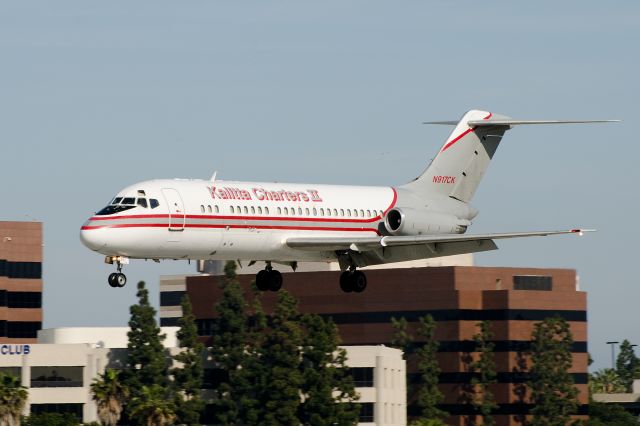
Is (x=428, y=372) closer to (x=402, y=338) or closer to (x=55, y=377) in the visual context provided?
(x=402, y=338)

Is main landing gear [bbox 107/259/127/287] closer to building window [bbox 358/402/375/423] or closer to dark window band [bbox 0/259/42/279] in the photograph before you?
building window [bbox 358/402/375/423]

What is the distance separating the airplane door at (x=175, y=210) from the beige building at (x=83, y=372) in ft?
194

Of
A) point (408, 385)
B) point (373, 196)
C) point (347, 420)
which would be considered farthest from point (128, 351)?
point (373, 196)

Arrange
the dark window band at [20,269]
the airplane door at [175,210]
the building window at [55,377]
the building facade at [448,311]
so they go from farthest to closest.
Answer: the building facade at [448,311] < the dark window band at [20,269] < the building window at [55,377] < the airplane door at [175,210]

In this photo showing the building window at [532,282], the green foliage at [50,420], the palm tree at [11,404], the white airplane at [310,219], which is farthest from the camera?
the building window at [532,282]

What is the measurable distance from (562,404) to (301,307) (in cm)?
2579

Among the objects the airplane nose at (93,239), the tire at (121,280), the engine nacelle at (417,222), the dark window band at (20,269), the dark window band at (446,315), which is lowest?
the tire at (121,280)

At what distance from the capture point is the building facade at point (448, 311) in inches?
5325

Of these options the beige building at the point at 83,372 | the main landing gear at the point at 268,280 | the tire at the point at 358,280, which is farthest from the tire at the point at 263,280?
the beige building at the point at 83,372

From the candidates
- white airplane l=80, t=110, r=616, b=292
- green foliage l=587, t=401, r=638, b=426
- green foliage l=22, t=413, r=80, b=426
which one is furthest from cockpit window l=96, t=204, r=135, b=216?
green foliage l=587, t=401, r=638, b=426

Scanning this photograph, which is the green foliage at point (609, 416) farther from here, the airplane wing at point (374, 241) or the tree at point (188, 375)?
the airplane wing at point (374, 241)

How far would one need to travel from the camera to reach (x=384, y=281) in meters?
137

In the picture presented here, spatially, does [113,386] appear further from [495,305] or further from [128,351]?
[495,305]

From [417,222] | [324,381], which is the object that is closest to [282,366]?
[324,381]
